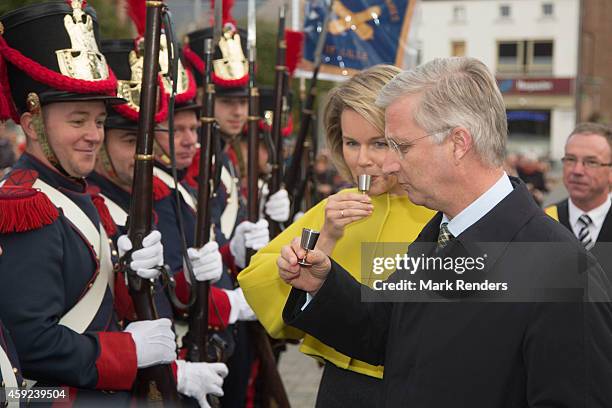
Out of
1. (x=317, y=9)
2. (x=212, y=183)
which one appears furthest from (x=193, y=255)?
(x=317, y=9)

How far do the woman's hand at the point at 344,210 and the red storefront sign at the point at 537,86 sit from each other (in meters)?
44.8

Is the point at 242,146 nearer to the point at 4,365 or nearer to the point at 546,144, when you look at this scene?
the point at 4,365

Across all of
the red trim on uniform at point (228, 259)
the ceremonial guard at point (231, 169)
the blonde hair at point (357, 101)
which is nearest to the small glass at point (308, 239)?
the blonde hair at point (357, 101)

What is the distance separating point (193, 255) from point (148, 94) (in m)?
0.86

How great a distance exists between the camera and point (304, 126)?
5508mm

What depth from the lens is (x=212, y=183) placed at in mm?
3979

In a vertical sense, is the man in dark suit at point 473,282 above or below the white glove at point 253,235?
above

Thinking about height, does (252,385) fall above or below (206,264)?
below

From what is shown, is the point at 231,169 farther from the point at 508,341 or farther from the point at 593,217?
the point at 508,341

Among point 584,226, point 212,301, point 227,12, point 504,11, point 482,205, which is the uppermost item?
point 504,11

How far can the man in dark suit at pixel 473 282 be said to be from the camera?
6.00 ft

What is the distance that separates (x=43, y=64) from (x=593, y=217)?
10.6 feet

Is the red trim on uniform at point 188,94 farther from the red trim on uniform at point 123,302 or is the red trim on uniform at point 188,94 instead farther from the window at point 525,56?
the window at point 525,56

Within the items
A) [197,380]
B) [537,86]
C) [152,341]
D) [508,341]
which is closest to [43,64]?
[152,341]
